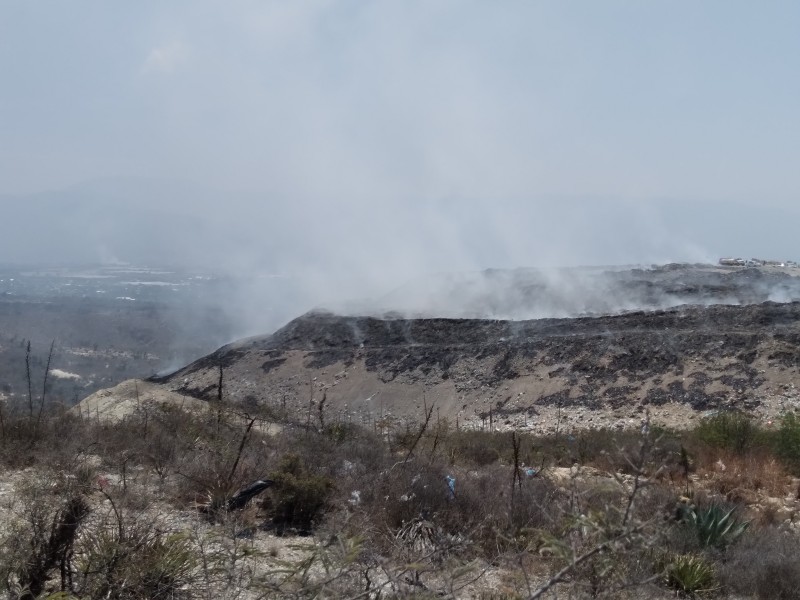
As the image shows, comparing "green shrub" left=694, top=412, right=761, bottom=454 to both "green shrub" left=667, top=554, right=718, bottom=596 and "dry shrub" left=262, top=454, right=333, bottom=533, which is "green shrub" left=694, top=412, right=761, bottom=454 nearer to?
"green shrub" left=667, top=554, right=718, bottom=596

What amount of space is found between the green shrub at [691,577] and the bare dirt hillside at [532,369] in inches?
783

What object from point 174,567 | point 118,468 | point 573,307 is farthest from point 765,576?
point 573,307

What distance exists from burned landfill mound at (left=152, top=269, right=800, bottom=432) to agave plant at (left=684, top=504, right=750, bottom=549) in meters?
18.0

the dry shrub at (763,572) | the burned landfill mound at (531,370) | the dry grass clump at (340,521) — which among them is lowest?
the burned landfill mound at (531,370)

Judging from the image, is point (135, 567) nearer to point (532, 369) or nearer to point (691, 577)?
point (691, 577)

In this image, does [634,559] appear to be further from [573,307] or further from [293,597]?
[573,307]

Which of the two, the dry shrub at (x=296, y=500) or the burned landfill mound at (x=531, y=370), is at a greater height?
the dry shrub at (x=296, y=500)

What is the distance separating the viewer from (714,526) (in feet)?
22.9

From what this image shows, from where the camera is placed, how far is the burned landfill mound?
94.8ft

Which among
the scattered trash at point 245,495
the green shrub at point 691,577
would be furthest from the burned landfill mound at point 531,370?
the green shrub at point 691,577

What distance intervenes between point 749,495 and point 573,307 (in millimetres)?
40897

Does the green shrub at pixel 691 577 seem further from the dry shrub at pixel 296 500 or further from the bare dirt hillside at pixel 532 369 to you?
the bare dirt hillside at pixel 532 369

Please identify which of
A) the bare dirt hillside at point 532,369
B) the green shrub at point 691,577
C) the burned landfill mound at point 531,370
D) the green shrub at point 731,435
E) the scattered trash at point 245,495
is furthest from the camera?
the bare dirt hillside at point 532,369

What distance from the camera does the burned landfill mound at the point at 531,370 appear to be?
2891cm
